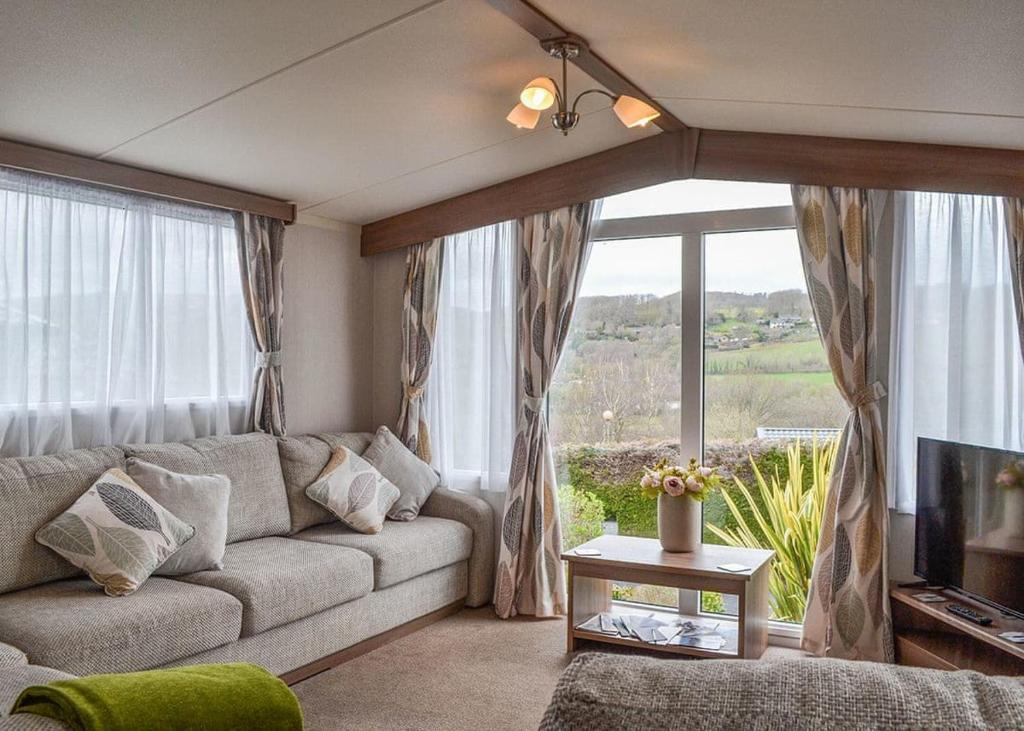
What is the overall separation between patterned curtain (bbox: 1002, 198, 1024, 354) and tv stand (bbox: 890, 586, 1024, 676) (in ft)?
3.78

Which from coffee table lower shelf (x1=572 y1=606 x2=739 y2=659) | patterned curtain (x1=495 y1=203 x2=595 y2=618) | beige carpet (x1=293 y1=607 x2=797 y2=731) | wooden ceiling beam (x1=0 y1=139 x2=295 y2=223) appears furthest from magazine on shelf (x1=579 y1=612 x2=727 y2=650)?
wooden ceiling beam (x1=0 y1=139 x2=295 y2=223)

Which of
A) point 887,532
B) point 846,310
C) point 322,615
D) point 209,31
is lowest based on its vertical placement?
point 322,615

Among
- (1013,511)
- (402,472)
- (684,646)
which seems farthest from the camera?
(402,472)

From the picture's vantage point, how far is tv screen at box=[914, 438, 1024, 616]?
3.22 m

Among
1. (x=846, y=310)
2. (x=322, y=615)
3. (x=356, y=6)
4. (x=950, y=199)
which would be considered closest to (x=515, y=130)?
(x=356, y=6)

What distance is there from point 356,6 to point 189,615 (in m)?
2.20

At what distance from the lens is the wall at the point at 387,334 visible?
216 inches

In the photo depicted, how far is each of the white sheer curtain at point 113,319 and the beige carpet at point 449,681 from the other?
1.55 meters

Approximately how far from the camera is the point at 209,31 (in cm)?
268

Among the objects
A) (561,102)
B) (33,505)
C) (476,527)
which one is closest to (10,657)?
(33,505)

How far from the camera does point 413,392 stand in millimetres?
Result: 5223

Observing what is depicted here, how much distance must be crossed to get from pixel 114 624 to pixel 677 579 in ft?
7.49

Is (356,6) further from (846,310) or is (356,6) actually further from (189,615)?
(846,310)

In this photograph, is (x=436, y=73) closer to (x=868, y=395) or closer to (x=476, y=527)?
(x=868, y=395)
